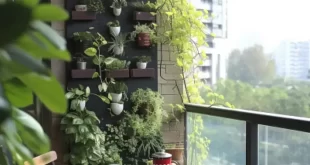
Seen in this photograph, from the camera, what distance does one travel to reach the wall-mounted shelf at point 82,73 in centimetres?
337

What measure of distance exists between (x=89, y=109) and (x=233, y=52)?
133 centimetres

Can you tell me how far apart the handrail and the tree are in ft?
1.16

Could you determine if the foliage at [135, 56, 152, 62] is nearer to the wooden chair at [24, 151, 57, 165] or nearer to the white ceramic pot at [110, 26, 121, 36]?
the white ceramic pot at [110, 26, 121, 36]

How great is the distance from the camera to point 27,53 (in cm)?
47

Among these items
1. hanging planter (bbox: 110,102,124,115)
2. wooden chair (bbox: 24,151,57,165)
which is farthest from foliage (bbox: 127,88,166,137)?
wooden chair (bbox: 24,151,57,165)

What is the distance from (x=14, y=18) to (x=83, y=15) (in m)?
3.07

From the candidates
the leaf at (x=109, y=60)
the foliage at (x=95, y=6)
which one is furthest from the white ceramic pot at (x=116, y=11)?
the leaf at (x=109, y=60)

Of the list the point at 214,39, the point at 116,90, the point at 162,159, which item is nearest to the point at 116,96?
the point at 116,90

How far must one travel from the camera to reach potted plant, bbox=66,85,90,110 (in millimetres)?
3279

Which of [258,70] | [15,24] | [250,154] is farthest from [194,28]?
[15,24]

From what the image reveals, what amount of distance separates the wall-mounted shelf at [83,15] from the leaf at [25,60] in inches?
118

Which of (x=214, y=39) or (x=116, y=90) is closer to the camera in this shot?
(x=116, y=90)

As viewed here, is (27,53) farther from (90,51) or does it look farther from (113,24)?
(113,24)

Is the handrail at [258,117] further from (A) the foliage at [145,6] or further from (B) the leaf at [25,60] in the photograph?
(B) the leaf at [25,60]
